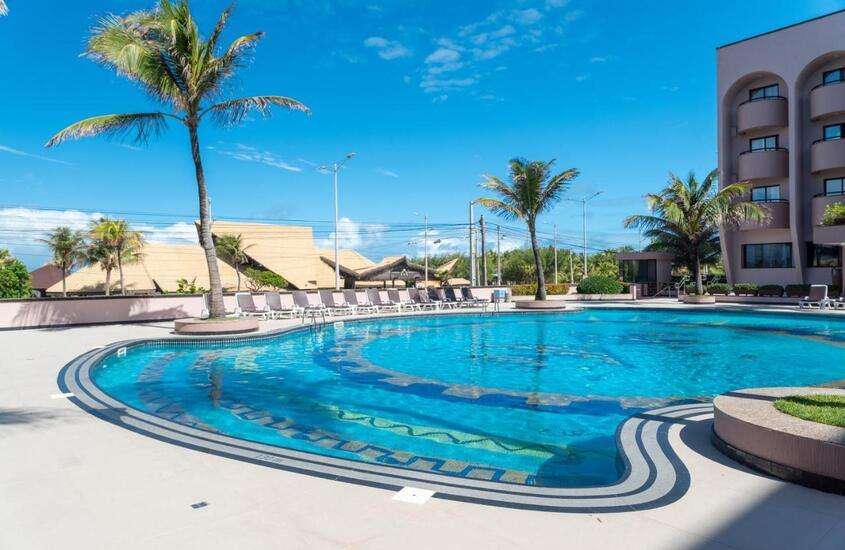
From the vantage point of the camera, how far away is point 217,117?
47.3 feet

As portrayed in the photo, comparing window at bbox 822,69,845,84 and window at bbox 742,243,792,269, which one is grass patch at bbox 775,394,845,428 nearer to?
window at bbox 742,243,792,269

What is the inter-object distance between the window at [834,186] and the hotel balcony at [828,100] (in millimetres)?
3111

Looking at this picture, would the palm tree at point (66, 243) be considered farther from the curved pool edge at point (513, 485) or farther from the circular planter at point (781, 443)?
the circular planter at point (781, 443)

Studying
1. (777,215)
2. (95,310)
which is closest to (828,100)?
(777,215)

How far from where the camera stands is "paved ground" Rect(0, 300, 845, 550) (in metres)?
2.83

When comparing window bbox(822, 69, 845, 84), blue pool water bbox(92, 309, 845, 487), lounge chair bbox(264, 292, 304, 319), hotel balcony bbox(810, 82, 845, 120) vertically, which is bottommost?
blue pool water bbox(92, 309, 845, 487)

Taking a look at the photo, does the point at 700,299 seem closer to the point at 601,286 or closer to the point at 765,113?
the point at 601,286

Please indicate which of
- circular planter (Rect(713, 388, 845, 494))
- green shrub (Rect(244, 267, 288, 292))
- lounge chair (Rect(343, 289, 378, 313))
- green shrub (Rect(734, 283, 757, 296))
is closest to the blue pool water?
circular planter (Rect(713, 388, 845, 494))

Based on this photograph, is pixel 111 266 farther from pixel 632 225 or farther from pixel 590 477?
pixel 590 477

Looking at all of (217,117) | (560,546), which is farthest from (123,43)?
(560,546)

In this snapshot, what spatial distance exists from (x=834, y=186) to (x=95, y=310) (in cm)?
3202

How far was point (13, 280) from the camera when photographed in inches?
1152

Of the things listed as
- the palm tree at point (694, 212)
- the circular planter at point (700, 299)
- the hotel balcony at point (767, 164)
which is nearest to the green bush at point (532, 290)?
the palm tree at point (694, 212)

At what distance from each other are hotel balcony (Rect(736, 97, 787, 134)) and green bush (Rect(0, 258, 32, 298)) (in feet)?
134
